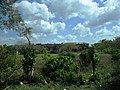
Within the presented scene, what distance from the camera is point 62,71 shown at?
47.8 feet

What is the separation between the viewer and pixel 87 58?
56.0 ft

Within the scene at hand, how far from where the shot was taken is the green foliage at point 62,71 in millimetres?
14203

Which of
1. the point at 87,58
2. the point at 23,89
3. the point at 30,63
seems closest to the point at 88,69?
the point at 87,58

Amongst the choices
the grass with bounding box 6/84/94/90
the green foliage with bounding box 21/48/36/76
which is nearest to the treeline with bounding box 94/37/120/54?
the green foliage with bounding box 21/48/36/76

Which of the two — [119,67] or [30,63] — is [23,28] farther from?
[119,67]

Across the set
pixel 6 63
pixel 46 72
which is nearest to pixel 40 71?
pixel 46 72

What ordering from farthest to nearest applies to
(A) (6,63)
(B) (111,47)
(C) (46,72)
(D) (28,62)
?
(B) (111,47)
(C) (46,72)
(D) (28,62)
(A) (6,63)

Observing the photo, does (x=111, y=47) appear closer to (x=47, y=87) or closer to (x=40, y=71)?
(x=40, y=71)

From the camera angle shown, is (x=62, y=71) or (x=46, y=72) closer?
(x=62, y=71)

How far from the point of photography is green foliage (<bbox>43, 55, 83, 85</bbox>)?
A: 1420cm

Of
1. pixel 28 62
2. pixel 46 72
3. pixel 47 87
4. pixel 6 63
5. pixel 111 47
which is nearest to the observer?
pixel 47 87

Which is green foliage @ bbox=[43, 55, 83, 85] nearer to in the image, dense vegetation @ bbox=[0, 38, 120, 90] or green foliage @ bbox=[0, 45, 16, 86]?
dense vegetation @ bbox=[0, 38, 120, 90]

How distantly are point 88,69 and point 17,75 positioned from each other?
183 inches

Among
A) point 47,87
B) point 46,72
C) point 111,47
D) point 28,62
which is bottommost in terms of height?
point 47,87
